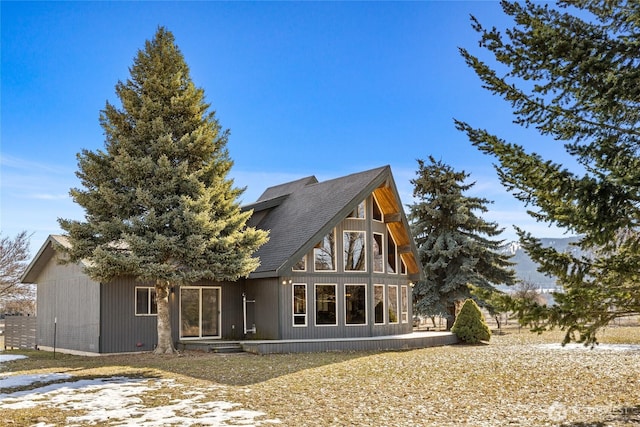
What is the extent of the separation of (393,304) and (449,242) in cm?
771

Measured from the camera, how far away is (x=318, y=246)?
2098cm

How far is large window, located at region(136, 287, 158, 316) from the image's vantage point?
19.6 m

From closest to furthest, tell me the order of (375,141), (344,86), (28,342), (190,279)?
(190,279)
(344,86)
(28,342)
(375,141)

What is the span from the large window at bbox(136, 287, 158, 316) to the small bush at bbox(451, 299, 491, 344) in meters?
11.1

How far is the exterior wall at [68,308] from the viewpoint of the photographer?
1956 centimetres

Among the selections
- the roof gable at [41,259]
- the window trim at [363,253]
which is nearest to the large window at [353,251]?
the window trim at [363,253]

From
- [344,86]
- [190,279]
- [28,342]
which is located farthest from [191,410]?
[28,342]

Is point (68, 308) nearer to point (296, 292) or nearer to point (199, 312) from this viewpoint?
point (199, 312)

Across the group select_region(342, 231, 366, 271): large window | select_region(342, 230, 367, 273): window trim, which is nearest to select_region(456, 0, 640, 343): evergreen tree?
select_region(342, 230, 367, 273): window trim

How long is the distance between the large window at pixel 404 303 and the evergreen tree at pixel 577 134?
15.8 metres

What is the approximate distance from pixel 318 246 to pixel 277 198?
5081 mm

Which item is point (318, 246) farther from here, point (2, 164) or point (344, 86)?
point (2, 164)

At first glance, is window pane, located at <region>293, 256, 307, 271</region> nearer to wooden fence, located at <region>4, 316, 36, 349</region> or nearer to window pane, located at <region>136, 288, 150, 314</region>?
window pane, located at <region>136, 288, 150, 314</region>

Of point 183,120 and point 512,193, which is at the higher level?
point 183,120
